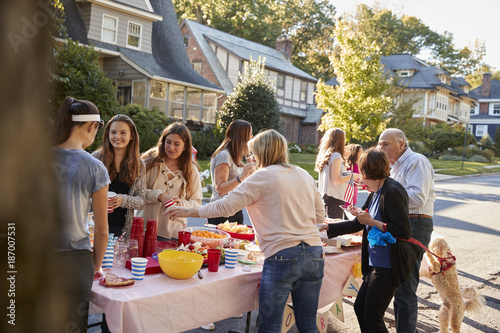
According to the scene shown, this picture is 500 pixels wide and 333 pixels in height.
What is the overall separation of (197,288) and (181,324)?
247 mm

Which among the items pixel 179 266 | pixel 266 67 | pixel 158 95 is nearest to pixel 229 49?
pixel 266 67

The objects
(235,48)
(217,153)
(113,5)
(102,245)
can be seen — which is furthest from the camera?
(235,48)

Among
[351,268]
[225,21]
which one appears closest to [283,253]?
[351,268]

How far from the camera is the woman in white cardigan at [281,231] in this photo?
9.87ft

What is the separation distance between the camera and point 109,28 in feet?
75.5

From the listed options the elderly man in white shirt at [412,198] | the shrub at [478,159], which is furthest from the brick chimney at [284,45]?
the elderly man in white shirt at [412,198]

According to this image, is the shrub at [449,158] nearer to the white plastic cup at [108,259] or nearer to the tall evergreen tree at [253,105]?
the tall evergreen tree at [253,105]

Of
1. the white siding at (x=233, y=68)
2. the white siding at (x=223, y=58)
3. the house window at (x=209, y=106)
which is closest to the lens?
the house window at (x=209, y=106)

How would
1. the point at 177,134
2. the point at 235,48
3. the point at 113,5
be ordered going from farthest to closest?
the point at 235,48 < the point at 113,5 < the point at 177,134

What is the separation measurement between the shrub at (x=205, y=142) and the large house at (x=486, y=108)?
55.2 meters

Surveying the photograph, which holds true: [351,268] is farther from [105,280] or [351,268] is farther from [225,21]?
[225,21]

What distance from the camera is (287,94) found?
125 feet

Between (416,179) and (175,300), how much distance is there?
2.58 m

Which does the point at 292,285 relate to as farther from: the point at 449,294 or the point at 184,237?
the point at 449,294
